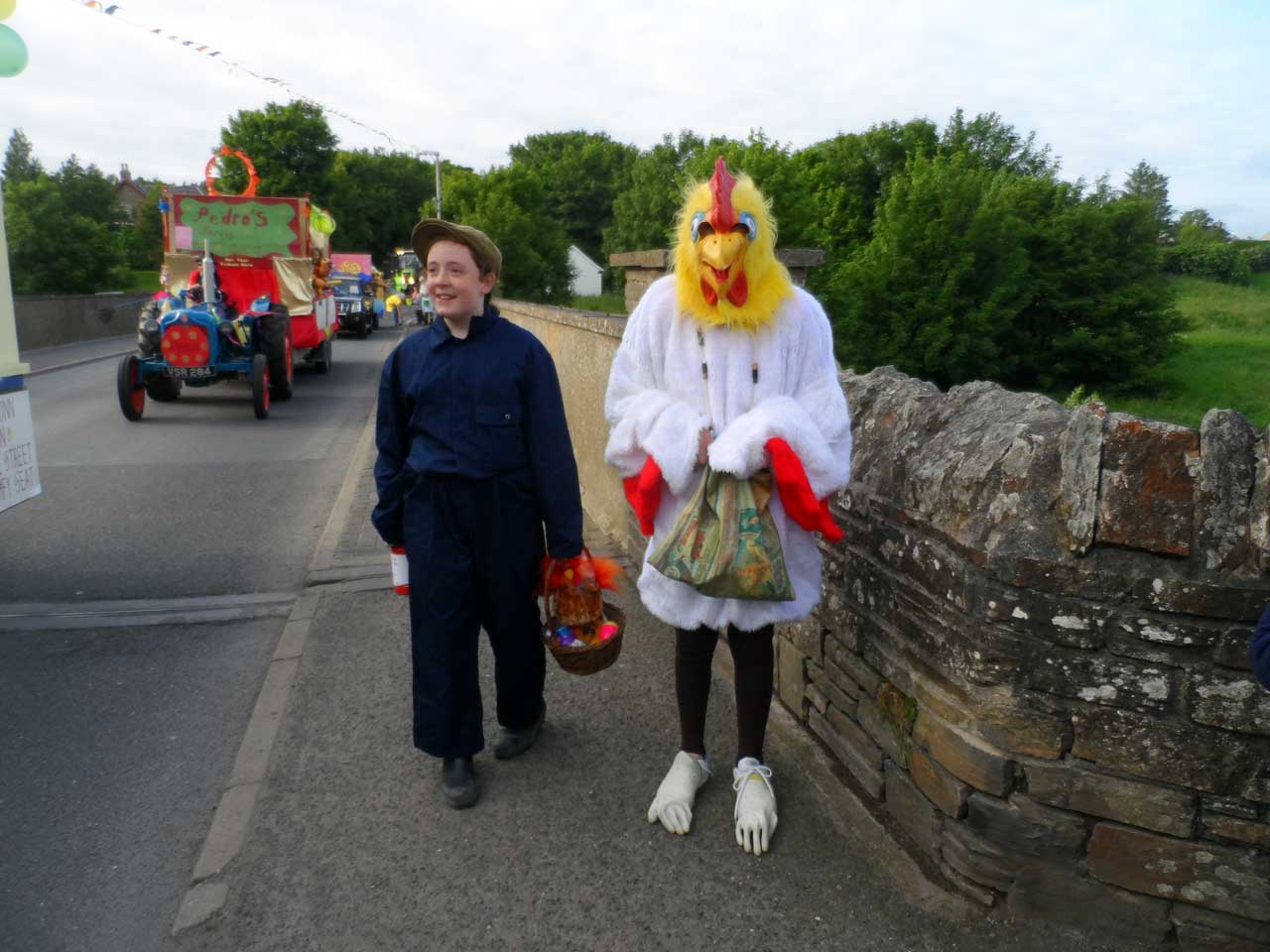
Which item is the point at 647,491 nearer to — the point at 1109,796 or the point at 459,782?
the point at 459,782

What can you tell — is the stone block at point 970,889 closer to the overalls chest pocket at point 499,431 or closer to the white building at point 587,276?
the overalls chest pocket at point 499,431

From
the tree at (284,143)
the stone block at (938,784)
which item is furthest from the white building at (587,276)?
the stone block at (938,784)

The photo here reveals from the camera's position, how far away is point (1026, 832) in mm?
2389

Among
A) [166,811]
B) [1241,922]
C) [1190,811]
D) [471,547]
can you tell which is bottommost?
[166,811]

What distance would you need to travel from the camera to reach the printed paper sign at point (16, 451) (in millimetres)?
4551

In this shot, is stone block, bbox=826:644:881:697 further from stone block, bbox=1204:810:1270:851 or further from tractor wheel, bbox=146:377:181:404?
tractor wheel, bbox=146:377:181:404

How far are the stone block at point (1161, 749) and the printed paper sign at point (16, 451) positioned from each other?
181 inches

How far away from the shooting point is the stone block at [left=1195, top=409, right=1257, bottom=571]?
2.10 meters

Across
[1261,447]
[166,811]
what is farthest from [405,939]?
[1261,447]

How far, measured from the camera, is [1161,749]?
7.29ft

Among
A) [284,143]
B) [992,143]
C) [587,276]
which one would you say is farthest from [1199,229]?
[284,143]

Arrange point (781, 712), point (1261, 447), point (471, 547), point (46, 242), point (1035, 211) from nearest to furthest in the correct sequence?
point (1261, 447)
point (471, 547)
point (781, 712)
point (1035, 211)
point (46, 242)

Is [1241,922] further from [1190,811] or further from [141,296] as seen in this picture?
[141,296]

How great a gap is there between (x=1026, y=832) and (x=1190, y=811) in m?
0.37
